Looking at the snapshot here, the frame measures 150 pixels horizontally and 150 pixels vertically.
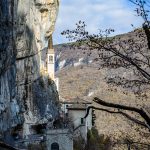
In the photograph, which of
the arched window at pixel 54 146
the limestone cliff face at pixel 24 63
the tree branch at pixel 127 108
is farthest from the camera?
the arched window at pixel 54 146

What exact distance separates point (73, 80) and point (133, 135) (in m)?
129

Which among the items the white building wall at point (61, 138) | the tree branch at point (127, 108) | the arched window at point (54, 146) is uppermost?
the tree branch at point (127, 108)

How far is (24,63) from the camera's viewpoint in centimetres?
4766

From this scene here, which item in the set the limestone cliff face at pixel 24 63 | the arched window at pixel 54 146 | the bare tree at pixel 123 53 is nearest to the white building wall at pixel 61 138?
the arched window at pixel 54 146

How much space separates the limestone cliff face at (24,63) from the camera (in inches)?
1375

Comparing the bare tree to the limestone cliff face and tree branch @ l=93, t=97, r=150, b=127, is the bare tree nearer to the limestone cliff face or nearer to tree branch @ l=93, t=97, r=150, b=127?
tree branch @ l=93, t=97, r=150, b=127

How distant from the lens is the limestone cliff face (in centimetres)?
3494

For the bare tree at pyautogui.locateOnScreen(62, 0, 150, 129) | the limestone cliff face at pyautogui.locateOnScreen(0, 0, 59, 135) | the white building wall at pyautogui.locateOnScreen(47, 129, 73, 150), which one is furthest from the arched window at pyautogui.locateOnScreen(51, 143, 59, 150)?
the bare tree at pyautogui.locateOnScreen(62, 0, 150, 129)

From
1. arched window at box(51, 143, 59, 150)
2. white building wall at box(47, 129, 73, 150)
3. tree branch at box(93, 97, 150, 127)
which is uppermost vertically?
tree branch at box(93, 97, 150, 127)

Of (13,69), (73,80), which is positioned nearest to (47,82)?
(13,69)

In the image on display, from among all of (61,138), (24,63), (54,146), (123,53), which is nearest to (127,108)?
(123,53)

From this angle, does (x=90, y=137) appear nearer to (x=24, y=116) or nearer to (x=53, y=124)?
(x=53, y=124)

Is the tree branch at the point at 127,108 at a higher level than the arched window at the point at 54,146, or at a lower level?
higher

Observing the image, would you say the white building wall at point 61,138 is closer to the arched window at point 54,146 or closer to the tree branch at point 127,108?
the arched window at point 54,146
